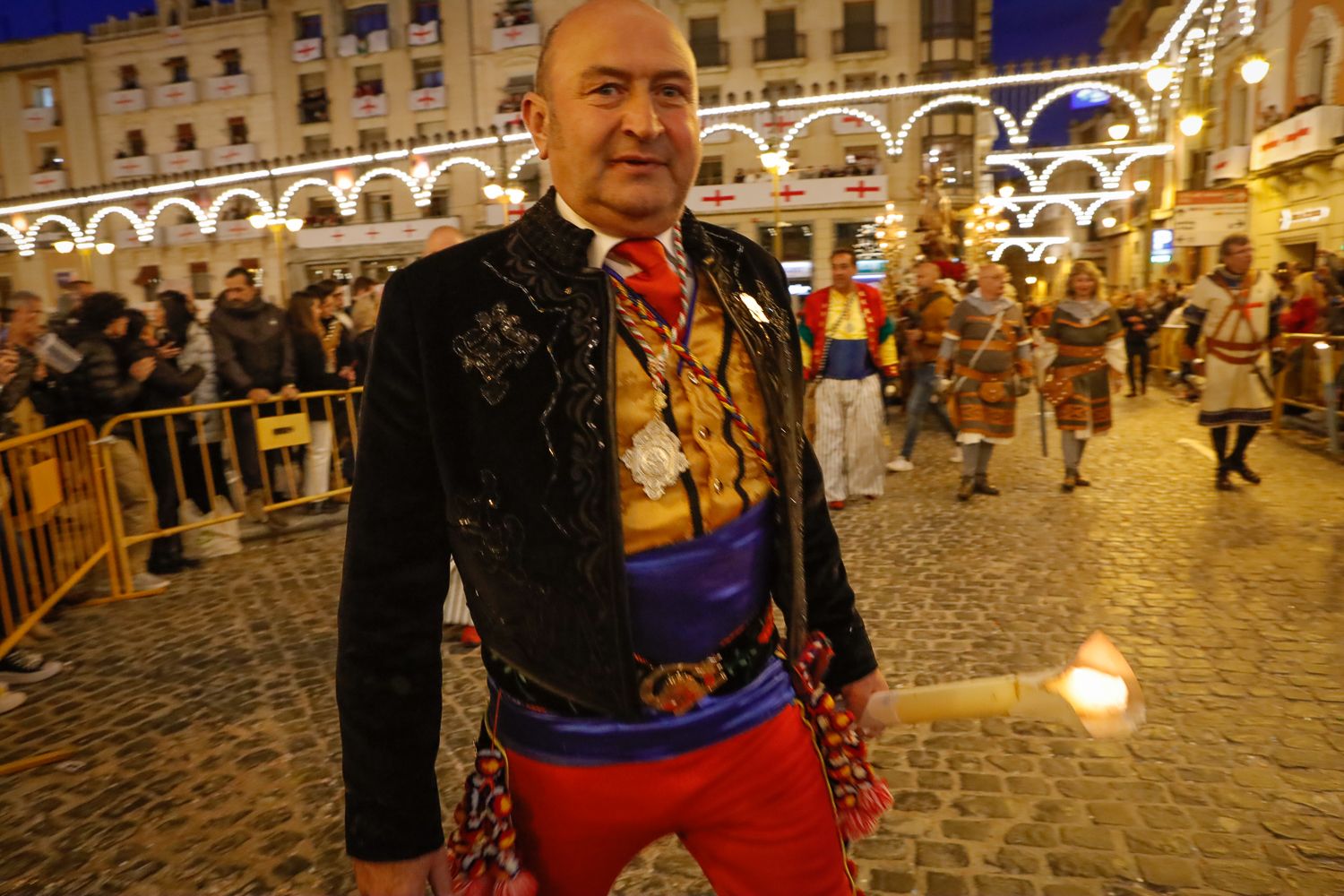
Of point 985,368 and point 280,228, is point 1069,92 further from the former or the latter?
point 280,228

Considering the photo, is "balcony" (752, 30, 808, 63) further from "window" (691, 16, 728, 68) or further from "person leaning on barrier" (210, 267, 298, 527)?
"person leaning on barrier" (210, 267, 298, 527)

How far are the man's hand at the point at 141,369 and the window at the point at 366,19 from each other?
34.8m

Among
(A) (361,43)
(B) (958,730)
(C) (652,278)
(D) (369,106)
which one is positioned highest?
(A) (361,43)

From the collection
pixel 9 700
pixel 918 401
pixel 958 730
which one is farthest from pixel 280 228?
pixel 958 730

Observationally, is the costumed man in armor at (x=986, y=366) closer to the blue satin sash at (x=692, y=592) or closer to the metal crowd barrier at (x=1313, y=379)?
the metal crowd barrier at (x=1313, y=379)

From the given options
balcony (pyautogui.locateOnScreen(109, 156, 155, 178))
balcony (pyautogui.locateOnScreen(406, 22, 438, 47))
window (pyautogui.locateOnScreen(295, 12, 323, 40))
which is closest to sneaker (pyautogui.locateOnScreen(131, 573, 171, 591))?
balcony (pyautogui.locateOnScreen(406, 22, 438, 47))

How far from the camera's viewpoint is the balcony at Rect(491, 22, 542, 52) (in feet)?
112

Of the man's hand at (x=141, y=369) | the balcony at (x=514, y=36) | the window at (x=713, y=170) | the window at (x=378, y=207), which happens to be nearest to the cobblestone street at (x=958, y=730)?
Result: the man's hand at (x=141, y=369)

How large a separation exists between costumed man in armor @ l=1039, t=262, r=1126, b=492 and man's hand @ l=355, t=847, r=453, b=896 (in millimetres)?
7857

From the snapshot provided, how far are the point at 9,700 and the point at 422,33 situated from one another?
118 feet

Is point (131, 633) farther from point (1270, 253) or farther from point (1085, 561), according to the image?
point (1270, 253)

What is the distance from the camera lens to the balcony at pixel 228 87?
3719 cm

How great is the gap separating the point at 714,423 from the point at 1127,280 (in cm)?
4122

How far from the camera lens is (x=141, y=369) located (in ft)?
21.7
